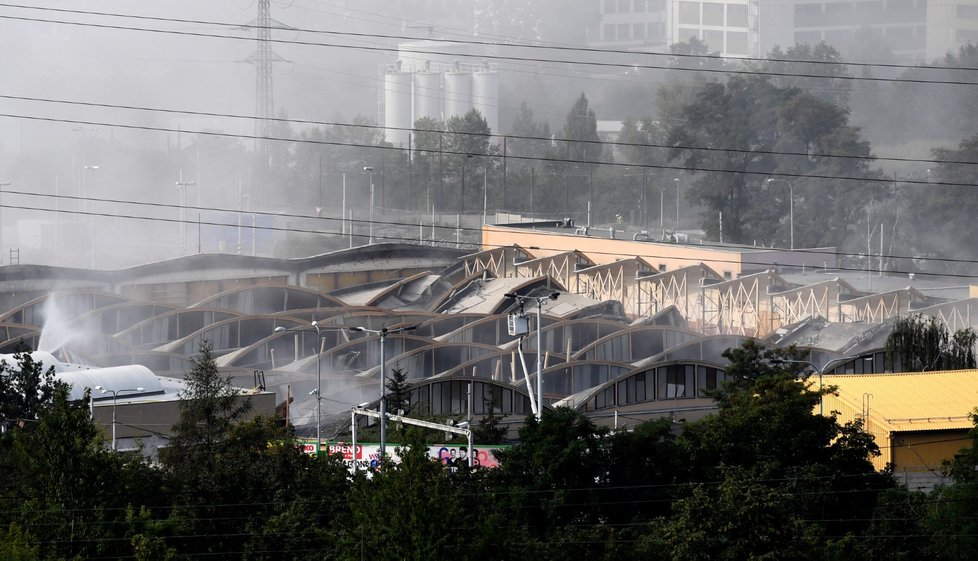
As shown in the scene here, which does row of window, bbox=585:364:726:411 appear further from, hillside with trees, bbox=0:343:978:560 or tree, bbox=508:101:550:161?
tree, bbox=508:101:550:161

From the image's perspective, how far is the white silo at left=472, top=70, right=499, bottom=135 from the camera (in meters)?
71.2

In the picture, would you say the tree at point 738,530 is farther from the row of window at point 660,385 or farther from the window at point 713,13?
the window at point 713,13

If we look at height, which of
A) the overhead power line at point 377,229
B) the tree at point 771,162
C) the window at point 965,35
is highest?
the window at point 965,35

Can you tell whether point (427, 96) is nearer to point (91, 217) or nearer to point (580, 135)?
point (580, 135)

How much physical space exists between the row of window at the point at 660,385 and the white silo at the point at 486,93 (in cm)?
4678

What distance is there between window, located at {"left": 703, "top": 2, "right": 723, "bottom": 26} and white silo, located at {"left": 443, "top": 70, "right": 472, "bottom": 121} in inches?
552

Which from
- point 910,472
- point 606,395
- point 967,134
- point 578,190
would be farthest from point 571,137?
point 910,472

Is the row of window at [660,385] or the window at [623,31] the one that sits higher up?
the window at [623,31]

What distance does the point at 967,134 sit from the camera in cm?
5831

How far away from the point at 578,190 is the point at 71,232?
2127cm

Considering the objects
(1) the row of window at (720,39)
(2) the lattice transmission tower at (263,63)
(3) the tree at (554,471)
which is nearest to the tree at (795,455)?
(3) the tree at (554,471)

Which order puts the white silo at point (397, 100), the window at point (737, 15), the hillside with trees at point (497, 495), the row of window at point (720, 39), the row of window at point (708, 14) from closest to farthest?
the hillside with trees at point (497, 495) → the white silo at point (397, 100) → the window at point (737, 15) → the row of window at point (720, 39) → the row of window at point (708, 14)

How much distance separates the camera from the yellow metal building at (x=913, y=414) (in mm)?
19797

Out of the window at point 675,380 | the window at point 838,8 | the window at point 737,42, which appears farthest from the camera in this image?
the window at point 737,42
